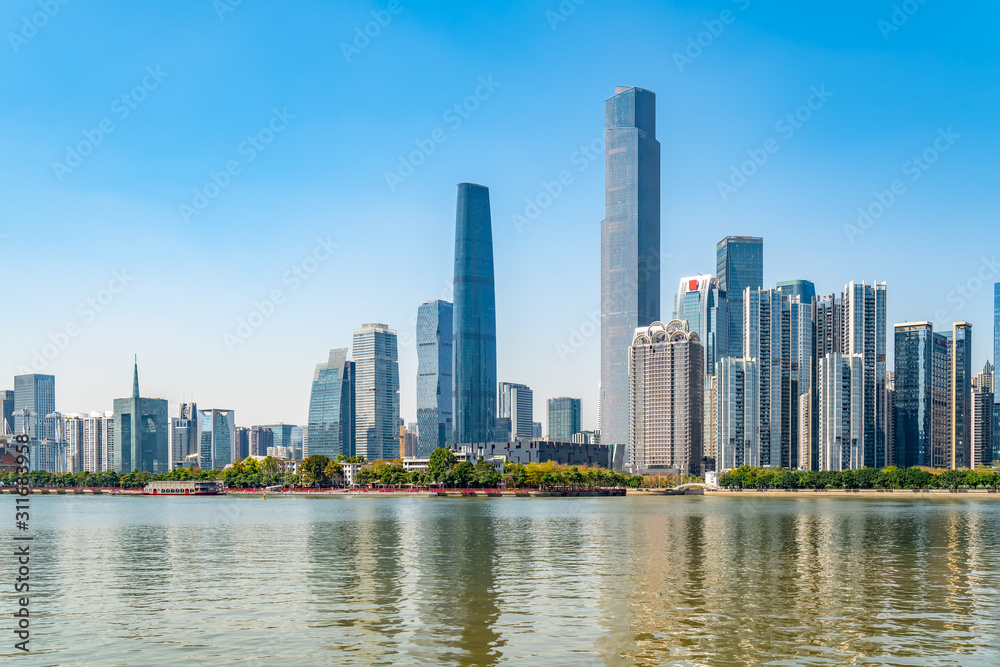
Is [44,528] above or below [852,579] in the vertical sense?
below

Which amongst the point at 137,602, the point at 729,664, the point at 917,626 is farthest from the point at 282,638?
the point at 917,626

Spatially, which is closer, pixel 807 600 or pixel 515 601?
pixel 515 601

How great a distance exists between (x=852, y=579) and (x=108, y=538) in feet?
253

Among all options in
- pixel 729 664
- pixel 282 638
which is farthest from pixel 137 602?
pixel 729 664

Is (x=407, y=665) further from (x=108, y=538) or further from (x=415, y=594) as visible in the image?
(x=108, y=538)

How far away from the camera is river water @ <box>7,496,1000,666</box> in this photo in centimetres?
3956

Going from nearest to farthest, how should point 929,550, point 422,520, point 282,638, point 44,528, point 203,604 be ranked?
point 282,638, point 203,604, point 929,550, point 44,528, point 422,520

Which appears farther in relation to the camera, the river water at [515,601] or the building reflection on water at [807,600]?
the building reflection on water at [807,600]

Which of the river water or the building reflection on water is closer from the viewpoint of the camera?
the river water

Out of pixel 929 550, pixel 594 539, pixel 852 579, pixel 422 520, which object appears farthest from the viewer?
pixel 422 520

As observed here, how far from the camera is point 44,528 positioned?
403ft

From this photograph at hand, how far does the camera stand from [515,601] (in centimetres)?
5231

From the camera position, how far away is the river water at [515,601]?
39.6 m

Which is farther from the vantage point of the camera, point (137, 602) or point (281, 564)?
point (281, 564)
